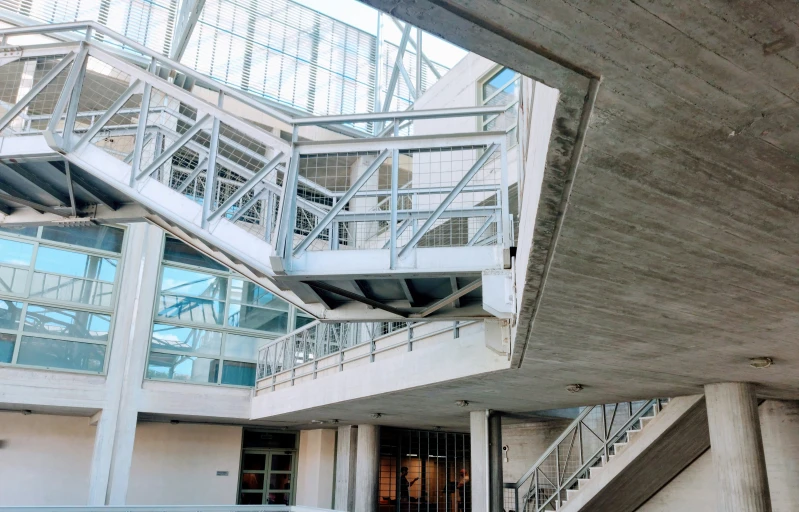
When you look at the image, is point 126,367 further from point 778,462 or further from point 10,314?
point 778,462

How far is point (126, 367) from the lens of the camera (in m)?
17.0

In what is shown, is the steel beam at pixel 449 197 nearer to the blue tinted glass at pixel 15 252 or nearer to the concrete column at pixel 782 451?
the concrete column at pixel 782 451

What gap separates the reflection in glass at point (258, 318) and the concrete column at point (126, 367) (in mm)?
2620

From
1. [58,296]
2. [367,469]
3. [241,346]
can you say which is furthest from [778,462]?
[58,296]

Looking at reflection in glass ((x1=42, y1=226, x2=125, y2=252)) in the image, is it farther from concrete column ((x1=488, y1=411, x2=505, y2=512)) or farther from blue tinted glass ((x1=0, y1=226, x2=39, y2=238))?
concrete column ((x1=488, y1=411, x2=505, y2=512))

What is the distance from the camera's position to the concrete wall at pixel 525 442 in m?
17.2

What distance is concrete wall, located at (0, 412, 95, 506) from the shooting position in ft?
55.6

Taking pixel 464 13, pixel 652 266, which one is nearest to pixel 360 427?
pixel 652 266

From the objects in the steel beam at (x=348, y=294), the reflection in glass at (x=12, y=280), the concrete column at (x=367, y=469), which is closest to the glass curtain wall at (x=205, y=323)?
the reflection in glass at (x=12, y=280)

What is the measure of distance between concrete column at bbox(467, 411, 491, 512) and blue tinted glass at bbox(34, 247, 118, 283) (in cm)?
1149

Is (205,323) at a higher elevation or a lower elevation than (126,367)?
higher

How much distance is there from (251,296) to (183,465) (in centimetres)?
575

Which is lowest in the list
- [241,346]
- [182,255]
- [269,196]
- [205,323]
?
[241,346]

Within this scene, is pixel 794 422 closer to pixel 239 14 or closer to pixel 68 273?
pixel 68 273
